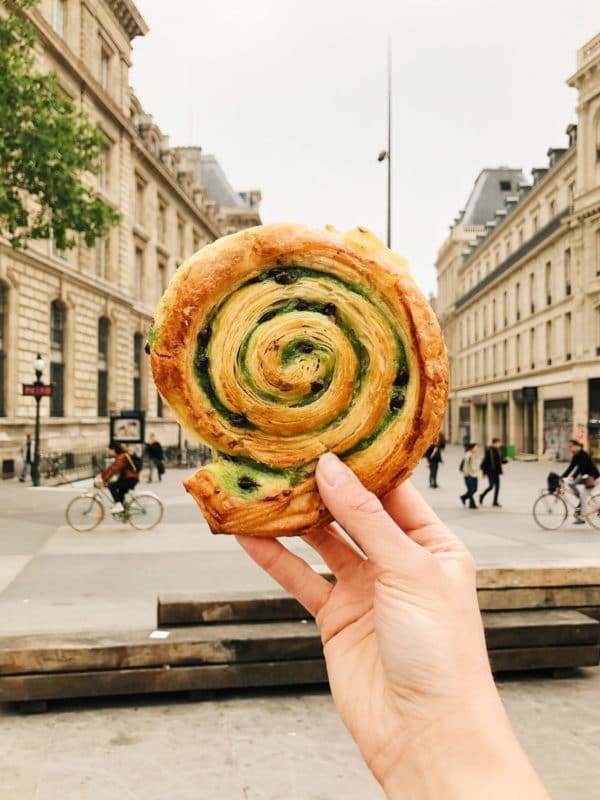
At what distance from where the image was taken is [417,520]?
248cm

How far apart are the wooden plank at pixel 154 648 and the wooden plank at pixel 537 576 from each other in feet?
5.24

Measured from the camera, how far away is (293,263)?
7.86 ft

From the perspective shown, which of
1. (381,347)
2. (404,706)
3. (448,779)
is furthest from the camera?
(381,347)

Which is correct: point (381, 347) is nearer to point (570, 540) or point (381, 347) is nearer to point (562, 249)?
point (570, 540)

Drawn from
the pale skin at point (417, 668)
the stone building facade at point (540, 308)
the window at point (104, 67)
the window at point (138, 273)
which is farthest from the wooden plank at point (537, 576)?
the window at point (138, 273)

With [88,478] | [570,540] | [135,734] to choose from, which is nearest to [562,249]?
[88,478]

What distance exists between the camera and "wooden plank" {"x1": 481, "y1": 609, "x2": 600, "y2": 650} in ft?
18.9

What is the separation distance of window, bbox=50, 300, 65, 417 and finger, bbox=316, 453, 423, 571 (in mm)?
31320

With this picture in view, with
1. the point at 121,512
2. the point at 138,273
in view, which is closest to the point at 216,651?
the point at 121,512

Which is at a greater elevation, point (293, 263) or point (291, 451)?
point (293, 263)

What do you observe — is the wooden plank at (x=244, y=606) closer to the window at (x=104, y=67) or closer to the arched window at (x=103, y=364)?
the arched window at (x=103, y=364)

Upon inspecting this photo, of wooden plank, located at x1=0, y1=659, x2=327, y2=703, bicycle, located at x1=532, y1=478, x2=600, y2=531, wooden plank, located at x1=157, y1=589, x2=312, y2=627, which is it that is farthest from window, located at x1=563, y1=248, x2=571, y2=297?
wooden plank, located at x1=0, y1=659, x2=327, y2=703

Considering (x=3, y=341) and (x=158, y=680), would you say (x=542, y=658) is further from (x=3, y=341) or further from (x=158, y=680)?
(x=3, y=341)

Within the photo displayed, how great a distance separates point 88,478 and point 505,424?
3554cm
